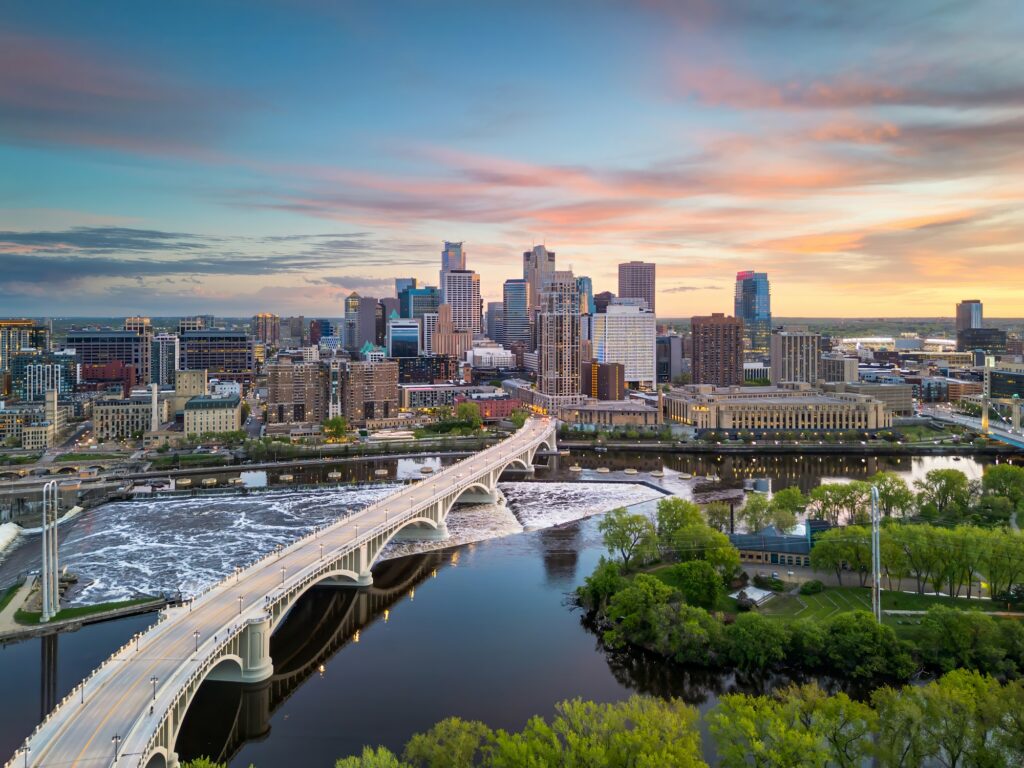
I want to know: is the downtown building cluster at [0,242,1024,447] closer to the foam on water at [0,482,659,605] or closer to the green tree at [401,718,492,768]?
the foam on water at [0,482,659,605]

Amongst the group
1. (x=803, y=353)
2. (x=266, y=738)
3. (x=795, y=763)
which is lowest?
(x=266, y=738)

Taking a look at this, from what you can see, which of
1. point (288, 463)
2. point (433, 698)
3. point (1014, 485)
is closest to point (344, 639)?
point (433, 698)

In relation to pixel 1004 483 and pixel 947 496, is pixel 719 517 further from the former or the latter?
pixel 1004 483

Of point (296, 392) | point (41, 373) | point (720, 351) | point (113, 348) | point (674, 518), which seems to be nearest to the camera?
point (674, 518)

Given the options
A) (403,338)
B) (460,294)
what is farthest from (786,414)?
(460,294)

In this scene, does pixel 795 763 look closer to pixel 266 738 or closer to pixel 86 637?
pixel 266 738

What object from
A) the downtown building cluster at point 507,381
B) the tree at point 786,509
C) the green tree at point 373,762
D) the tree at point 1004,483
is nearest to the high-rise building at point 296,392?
the downtown building cluster at point 507,381
